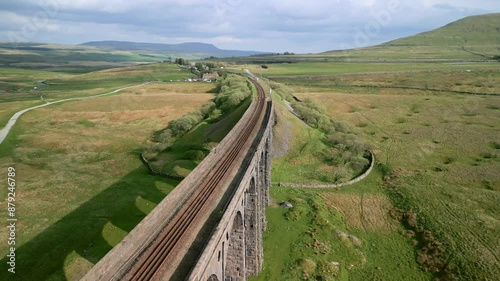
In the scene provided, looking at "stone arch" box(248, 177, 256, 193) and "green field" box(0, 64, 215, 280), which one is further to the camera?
"green field" box(0, 64, 215, 280)

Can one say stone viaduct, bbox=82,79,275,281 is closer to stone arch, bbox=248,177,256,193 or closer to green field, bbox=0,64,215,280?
stone arch, bbox=248,177,256,193

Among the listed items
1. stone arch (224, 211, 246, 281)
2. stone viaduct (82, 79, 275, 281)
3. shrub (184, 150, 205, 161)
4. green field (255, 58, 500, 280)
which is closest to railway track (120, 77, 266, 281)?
stone viaduct (82, 79, 275, 281)

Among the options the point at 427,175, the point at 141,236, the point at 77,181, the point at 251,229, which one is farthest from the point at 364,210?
the point at 77,181

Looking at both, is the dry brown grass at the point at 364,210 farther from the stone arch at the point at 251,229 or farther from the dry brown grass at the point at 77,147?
the dry brown grass at the point at 77,147

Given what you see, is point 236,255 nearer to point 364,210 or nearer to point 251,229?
point 251,229

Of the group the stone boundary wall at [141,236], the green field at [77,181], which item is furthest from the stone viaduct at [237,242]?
the green field at [77,181]

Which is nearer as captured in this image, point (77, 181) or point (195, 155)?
point (77, 181)
